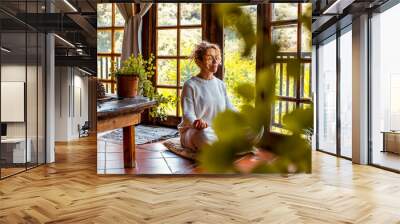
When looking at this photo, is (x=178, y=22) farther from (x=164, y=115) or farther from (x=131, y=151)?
(x=131, y=151)

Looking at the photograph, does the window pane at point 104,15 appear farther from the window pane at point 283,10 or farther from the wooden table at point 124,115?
the window pane at point 283,10

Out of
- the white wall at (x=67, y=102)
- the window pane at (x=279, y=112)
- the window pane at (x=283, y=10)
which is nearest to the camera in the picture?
the window pane at (x=279, y=112)

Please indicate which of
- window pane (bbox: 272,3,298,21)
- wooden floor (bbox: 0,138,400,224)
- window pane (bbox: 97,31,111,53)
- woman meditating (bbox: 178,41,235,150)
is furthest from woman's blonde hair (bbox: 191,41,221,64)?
wooden floor (bbox: 0,138,400,224)

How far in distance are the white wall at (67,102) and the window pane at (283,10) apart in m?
8.05

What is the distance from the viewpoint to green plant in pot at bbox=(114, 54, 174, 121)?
4469mm

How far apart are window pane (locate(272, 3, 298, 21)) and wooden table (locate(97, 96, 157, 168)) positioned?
1688 millimetres

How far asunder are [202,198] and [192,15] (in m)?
2.11

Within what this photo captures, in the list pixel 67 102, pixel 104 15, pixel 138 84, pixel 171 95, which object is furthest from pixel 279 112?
pixel 67 102

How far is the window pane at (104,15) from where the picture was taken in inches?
180

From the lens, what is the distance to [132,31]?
4551 millimetres

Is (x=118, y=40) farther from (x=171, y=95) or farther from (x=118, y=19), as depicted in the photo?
(x=171, y=95)

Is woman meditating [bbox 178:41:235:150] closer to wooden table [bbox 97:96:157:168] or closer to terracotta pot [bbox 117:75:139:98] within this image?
wooden table [bbox 97:96:157:168]

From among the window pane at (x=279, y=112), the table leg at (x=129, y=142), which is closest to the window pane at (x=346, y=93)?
the table leg at (x=129, y=142)

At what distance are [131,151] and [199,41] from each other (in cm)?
148
